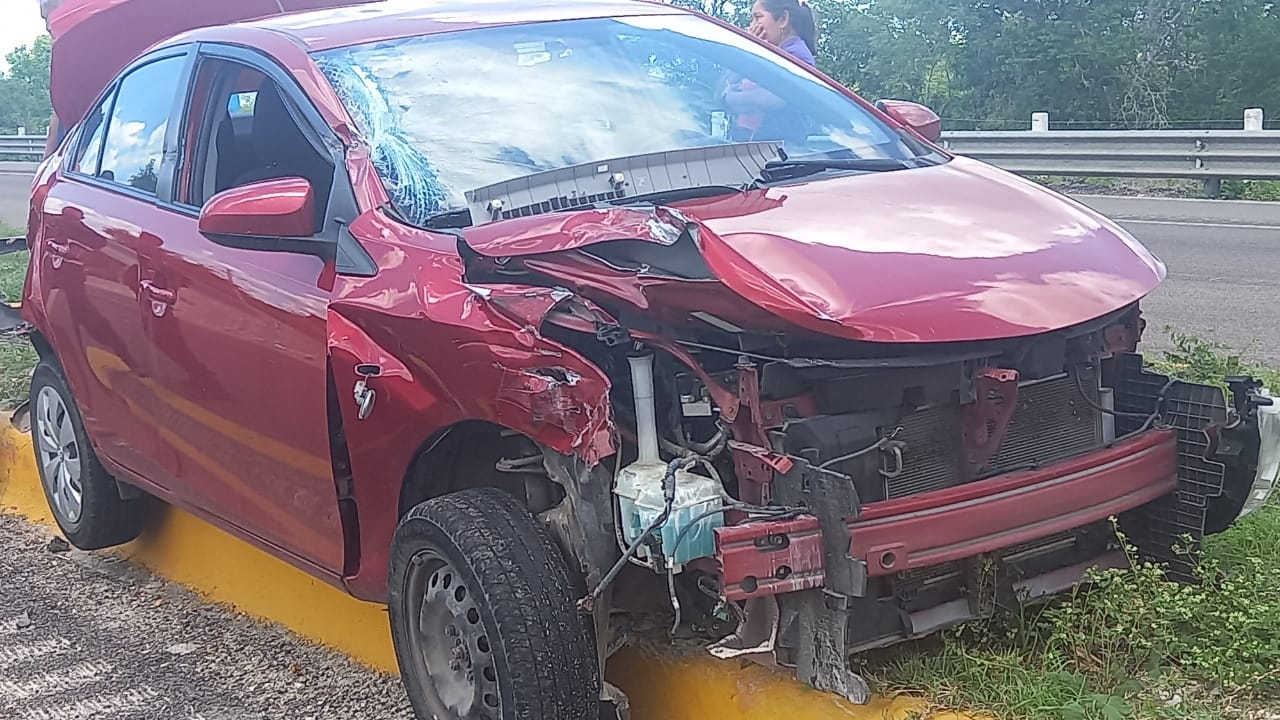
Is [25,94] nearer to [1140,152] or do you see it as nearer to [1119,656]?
[1140,152]

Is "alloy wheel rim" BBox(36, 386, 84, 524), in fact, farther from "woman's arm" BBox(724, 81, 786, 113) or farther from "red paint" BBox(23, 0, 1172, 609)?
"woman's arm" BBox(724, 81, 786, 113)

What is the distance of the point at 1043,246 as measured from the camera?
330 centimetres

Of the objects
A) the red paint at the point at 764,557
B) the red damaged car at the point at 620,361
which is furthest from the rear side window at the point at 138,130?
the red paint at the point at 764,557

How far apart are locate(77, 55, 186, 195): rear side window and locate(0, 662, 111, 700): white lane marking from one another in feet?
4.97

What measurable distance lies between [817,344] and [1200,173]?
517 inches

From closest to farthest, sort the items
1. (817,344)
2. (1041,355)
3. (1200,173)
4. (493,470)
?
(817,344)
(1041,355)
(493,470)
(1200,173)

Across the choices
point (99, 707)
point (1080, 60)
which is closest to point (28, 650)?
point (99, 707)

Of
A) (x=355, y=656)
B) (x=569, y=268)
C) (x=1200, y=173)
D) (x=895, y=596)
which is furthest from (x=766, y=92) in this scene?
(x=1200, y=173)

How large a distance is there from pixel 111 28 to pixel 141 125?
8.13 ft

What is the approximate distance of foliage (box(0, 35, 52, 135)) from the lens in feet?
125

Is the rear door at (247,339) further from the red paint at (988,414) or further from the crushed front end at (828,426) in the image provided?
the red paint at (988,414)

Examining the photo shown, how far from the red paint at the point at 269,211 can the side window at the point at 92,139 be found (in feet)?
5.69

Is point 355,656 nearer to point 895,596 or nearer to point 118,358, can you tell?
point 118,358

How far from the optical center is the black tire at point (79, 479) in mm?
5305
